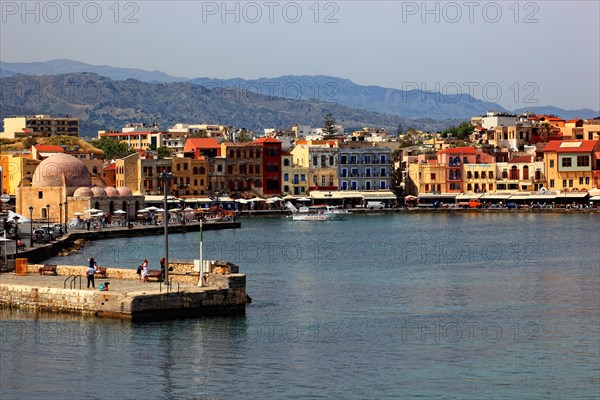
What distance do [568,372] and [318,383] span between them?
7046 mm

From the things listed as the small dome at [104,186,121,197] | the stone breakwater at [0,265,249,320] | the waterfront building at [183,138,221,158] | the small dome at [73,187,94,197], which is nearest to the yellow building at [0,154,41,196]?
the small dome at [104,186,121,197]

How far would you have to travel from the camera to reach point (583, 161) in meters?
130

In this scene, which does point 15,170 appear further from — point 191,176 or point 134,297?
point 134,297

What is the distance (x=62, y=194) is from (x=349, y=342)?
69062mm

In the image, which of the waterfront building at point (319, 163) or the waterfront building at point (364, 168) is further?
the waterfront building at point (364, 168)

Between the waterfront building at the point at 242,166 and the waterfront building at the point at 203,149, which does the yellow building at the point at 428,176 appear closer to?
the waterfront building at the point at 242,166

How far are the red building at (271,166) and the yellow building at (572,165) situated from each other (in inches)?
1112

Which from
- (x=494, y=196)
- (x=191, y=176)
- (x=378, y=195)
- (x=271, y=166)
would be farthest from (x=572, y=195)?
(x=191, y=176)

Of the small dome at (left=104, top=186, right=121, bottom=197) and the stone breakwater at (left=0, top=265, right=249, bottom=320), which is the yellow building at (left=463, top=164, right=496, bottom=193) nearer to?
the small dome at (left=104, top=186, right=121, bottom=197)

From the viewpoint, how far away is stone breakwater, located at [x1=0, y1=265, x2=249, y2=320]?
132ft

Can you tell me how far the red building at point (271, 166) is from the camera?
434 ft

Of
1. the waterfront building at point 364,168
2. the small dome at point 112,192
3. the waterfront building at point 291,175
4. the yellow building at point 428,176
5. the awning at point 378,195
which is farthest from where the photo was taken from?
the waterfront building at point 364,168

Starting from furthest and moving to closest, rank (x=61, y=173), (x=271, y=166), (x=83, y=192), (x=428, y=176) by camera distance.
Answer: (x=428, y=176), (x=271, y=166), (x=61, y=173), (x=83, y=192)

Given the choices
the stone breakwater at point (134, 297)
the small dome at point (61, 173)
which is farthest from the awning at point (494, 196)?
the stone breakwater at point (134, 297)
